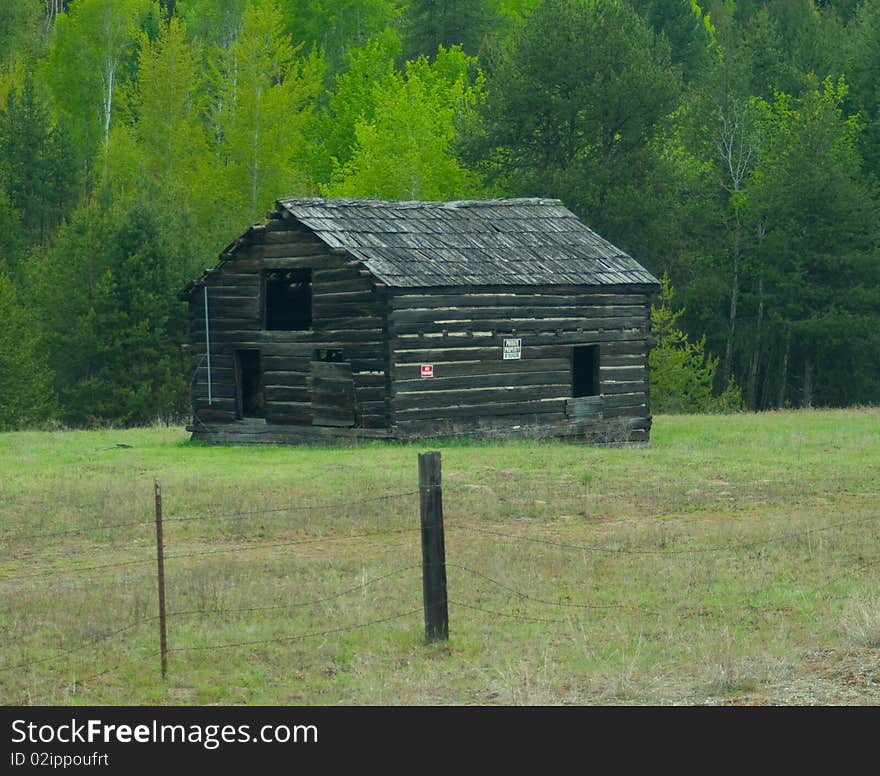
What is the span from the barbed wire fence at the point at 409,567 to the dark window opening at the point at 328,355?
990 centimetres

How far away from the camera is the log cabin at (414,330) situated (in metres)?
30.6

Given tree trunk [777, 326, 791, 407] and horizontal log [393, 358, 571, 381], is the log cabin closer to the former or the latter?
horizontal log [393, 358, 571, 381]

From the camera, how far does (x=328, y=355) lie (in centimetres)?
3200

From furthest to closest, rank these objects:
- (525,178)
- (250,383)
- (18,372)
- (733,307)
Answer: (733,307), (525,178), (18,372), (250,383)

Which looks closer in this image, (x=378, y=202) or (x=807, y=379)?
(x=378, y=202)

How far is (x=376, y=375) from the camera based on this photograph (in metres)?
30.4

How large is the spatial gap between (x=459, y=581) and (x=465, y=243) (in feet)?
61.0

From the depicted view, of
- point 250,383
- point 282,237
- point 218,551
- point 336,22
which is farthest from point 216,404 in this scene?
A: point 336,22

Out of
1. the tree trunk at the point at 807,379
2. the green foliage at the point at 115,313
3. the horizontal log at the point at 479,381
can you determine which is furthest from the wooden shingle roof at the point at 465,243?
the tree trunk at the point at 807,379

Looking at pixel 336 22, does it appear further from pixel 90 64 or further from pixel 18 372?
pixel 18 372

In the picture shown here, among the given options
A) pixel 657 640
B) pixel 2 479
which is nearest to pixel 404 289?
pixel 2 479

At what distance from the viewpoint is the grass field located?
37.2 feet

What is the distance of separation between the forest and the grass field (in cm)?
2115

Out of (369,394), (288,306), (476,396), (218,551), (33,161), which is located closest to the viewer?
(218,551)
